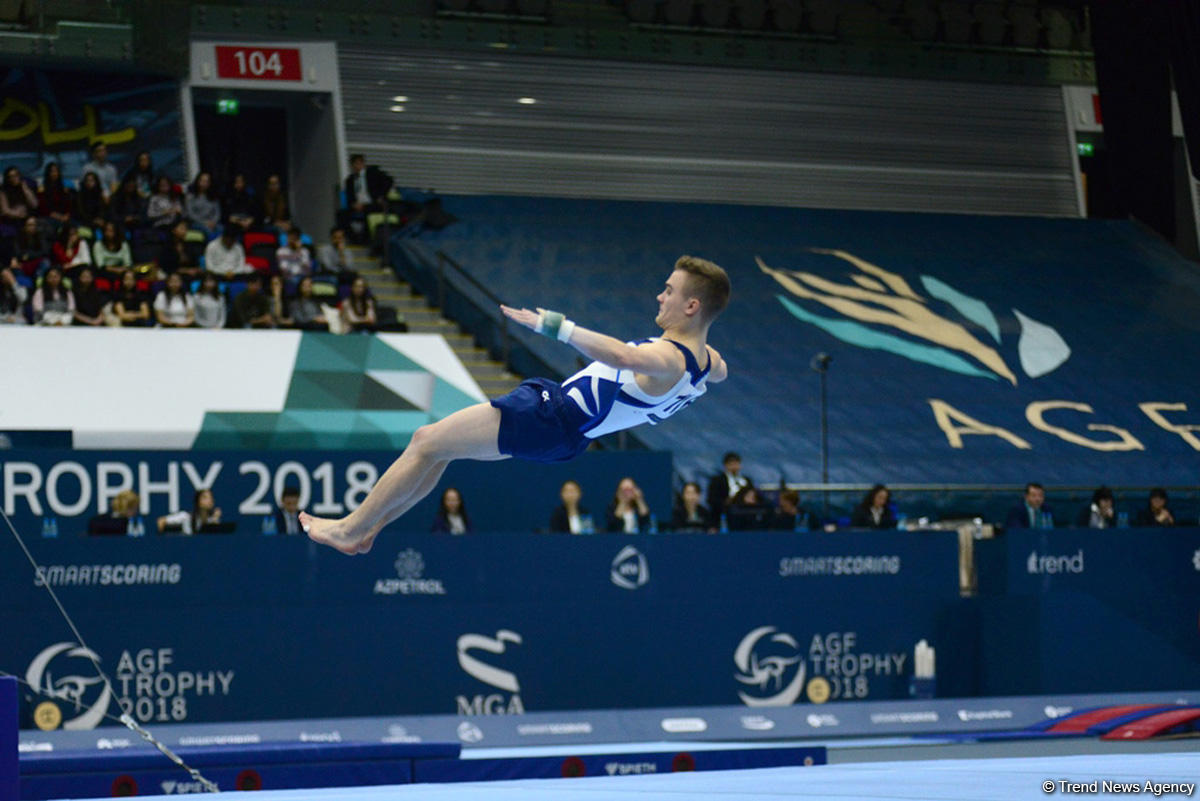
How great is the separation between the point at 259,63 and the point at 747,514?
37.9ft

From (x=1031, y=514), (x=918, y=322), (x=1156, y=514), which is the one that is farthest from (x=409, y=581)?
(x=918, y=322)

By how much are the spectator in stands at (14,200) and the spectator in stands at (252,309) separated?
3.35 m

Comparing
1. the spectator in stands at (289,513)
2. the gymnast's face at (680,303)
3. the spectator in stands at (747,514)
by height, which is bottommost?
the spectator in stands at (747,514)

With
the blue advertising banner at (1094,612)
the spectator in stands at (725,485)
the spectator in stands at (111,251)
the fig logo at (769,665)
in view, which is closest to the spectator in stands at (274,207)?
the spectator in stands at (111,251)

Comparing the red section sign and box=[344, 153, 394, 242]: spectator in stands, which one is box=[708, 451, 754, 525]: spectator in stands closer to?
box=[344, 153, 394, 242]: spectator in stands

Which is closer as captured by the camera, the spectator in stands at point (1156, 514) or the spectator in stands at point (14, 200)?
the spectator in stands at point (1156, 514)

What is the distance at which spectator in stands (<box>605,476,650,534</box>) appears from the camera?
12.6 meters

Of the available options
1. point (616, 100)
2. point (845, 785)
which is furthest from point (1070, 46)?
point (845, 785)

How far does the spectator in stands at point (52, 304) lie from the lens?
559 inches

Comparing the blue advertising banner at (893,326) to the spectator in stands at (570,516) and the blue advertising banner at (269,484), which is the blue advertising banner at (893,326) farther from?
the spectator in stands at (570,516)

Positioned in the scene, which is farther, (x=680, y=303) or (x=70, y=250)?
(x=70, y=250)

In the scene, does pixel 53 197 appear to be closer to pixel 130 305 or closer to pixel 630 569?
pixel 130 305

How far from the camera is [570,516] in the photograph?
12547 mm

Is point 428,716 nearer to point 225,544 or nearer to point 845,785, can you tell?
point 225,544
